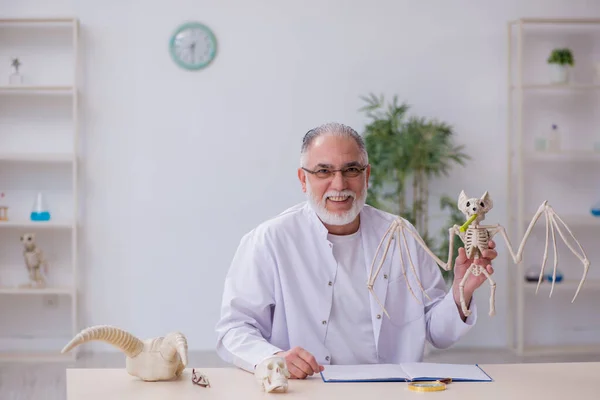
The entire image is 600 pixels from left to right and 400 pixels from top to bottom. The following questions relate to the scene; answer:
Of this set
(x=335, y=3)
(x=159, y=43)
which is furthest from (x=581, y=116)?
(x=159, y=43)

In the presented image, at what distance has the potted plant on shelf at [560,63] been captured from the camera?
5.60 m

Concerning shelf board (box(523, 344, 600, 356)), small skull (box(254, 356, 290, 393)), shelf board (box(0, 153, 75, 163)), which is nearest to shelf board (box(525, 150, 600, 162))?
shelf board (box(523, 344, 600, 356))

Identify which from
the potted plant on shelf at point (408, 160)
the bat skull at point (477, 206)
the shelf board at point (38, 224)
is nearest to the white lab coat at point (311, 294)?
the bat skull at point (477, 206)

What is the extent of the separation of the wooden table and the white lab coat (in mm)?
369

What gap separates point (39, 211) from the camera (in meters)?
5.47

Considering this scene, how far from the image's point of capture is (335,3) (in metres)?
5.70

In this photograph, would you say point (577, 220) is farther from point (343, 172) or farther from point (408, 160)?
point (343, 172)

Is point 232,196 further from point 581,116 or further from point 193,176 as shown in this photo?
point 581,116

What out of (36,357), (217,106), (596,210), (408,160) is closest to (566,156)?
(596,210)

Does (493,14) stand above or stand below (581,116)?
above

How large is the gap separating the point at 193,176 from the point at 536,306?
2.62 m

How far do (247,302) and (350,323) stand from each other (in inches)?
13.0

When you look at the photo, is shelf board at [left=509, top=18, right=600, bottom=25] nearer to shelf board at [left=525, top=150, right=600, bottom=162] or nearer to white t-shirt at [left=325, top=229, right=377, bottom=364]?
shelf board at [left=525, top=150, right=600, bottom=162]

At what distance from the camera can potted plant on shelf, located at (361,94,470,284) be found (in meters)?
5.31
